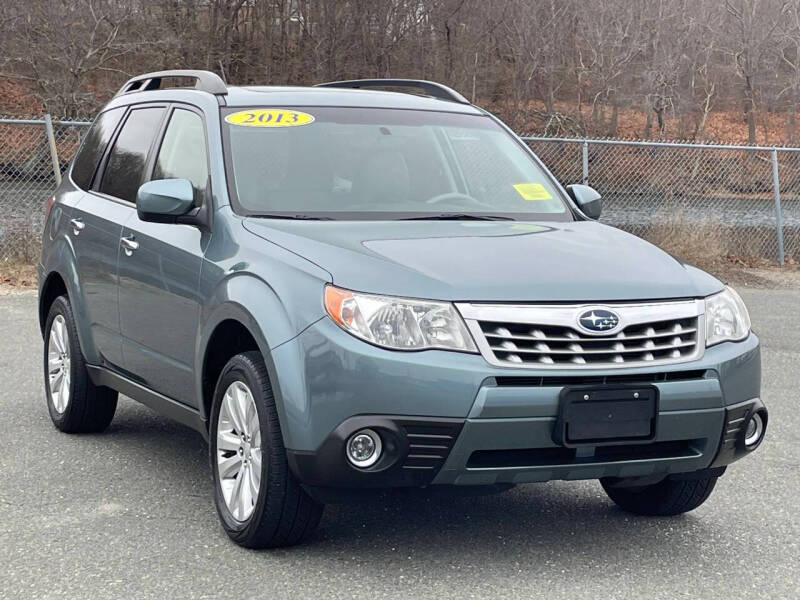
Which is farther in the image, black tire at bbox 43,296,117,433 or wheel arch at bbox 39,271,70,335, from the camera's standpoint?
wheel arch at bbox 39,271,70,335

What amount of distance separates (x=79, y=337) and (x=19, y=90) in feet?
77.0

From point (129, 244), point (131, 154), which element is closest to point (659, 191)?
point (131, 154)

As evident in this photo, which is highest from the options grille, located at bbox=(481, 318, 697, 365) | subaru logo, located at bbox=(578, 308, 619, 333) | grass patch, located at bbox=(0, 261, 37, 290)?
subaru logo, located at bbox=(578, 308, 619, 333)

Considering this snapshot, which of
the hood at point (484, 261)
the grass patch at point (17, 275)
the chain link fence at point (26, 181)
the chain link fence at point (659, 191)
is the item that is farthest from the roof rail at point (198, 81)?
the chain link fence at point (659, 191)

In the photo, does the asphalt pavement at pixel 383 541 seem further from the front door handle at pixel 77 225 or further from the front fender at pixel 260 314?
the front door handle at pixel 77 225

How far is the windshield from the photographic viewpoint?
5.04 metres

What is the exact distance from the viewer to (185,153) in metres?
5.45

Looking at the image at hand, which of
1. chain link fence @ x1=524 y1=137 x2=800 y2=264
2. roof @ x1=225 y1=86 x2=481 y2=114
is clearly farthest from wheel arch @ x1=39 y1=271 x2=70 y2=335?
chain link fence @ x1=524 y1=137 x2=800 y2=264

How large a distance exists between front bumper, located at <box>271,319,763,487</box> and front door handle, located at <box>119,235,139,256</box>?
160 cm

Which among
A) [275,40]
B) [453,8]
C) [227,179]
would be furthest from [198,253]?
[453,8]

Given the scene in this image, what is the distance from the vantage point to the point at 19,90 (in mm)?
28031

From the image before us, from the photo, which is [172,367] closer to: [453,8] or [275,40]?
[275,40]

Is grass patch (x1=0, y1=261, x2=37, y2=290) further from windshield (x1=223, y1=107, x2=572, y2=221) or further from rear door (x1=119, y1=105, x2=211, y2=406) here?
windshield (x1=223, y1=107, x2=572, y2=221)

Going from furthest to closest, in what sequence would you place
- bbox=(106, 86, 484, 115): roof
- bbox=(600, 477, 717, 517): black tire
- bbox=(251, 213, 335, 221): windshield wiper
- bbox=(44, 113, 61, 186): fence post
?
bbox=(44, 113, 61, 186): fence post → bbox=(106, 86, 484, 115): roof → bbox=(600, 477, 717, 517): black tire → bbox=(251, 213, 335, 221): windshield wiper
